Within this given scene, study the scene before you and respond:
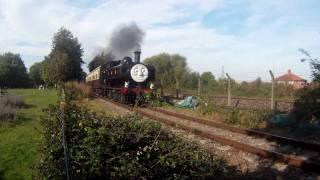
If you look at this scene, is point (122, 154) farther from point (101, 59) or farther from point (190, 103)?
point (101, 59)

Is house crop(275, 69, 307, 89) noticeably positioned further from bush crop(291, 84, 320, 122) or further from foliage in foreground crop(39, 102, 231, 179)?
foliage in foreground crop(39, 102, 231, 179)

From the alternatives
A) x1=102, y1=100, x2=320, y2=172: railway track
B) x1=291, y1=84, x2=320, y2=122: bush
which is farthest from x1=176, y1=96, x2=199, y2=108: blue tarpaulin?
x1=291, y1=84, x2=320, y2=122: bush

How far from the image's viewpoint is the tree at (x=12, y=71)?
113 meters

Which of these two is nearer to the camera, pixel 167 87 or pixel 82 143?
pixel 82 143

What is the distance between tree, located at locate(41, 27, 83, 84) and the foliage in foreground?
5562cm

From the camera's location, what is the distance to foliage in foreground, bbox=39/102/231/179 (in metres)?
7.06

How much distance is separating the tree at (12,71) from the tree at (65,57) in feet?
117

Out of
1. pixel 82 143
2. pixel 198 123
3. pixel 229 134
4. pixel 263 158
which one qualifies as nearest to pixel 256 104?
pixel 198 123

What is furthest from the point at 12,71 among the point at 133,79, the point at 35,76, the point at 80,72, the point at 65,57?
the point at 133,79

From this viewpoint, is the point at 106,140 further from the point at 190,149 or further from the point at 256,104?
the point at 256,104

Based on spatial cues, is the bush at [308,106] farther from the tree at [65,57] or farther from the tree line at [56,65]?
the tree at [65,57]

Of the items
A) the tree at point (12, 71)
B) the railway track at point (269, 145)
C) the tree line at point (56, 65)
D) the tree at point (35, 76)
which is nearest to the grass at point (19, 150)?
the railway track at point (269, 145)

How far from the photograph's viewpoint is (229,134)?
46.6 ft

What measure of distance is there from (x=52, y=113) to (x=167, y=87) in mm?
34202
